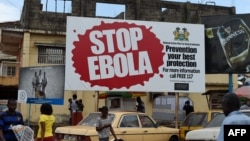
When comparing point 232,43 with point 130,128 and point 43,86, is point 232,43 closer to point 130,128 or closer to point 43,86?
point 130,128

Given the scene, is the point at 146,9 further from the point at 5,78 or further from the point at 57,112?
the point at 5,78

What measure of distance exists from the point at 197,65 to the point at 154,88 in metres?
1.91

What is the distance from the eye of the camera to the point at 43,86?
17875 mm

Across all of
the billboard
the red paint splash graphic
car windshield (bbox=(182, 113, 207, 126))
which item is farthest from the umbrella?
car windshield (bbox=(182, 113, 207, 126))

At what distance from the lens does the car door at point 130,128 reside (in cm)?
1229

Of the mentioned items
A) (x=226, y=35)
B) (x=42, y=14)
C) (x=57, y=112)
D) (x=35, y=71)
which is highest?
(x=42, y=14)

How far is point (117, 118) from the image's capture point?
A: 40.7ft

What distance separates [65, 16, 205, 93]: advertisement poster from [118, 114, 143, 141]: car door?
3.71 m

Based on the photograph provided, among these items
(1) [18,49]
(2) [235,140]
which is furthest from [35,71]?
(2) [235,140]

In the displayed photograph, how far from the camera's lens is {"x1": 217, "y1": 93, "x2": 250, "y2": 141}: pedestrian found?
4418 millimetres

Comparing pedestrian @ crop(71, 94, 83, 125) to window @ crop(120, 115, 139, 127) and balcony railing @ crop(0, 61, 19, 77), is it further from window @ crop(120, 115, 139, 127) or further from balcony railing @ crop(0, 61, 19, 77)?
balcony railing @ crop(0, 61, 19, 77)

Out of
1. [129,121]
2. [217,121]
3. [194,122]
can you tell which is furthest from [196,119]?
[217,121]

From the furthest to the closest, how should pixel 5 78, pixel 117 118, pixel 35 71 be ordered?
pixel 5 78 → pixel 35 71 → pixel 117 118

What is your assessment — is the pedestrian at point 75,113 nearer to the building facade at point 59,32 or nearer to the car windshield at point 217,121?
the building facade at point 59,32
